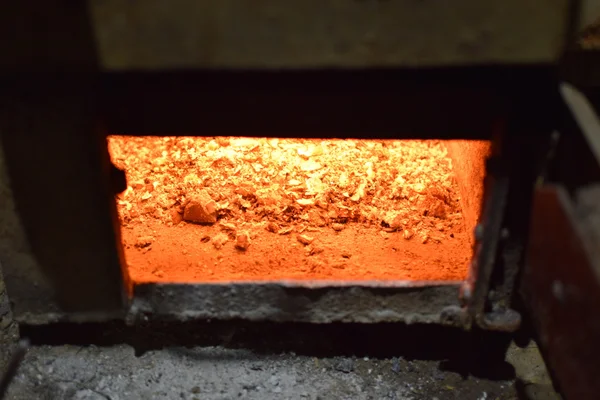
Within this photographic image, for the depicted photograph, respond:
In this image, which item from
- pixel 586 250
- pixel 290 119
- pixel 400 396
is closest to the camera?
pixel 586 250

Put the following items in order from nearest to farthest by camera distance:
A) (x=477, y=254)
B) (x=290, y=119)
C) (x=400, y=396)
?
1. (x=290, y=119)
2. (x=477, y=254)
3. (x=400, y=396)

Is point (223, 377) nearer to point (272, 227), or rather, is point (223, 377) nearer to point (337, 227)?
point (272, 227)

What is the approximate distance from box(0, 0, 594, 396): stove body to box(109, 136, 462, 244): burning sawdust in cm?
64

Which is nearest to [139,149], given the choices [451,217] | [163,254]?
[163,254]

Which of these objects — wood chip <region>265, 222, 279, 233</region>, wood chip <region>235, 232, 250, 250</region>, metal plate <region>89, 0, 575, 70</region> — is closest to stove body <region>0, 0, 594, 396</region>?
metal plate <region>89, 0, 575, 70</region>

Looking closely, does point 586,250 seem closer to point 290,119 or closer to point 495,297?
point 495,297

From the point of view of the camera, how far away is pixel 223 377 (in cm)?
202

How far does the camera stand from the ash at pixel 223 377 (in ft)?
6.47

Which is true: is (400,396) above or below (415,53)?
below

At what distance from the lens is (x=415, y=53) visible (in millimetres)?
1341

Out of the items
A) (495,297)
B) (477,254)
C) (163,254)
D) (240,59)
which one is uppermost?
(240,59)

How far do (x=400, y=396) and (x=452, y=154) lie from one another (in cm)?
124

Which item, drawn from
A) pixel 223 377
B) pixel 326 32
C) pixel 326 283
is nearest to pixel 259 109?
pixel 326 32

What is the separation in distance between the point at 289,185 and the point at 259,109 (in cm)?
110
